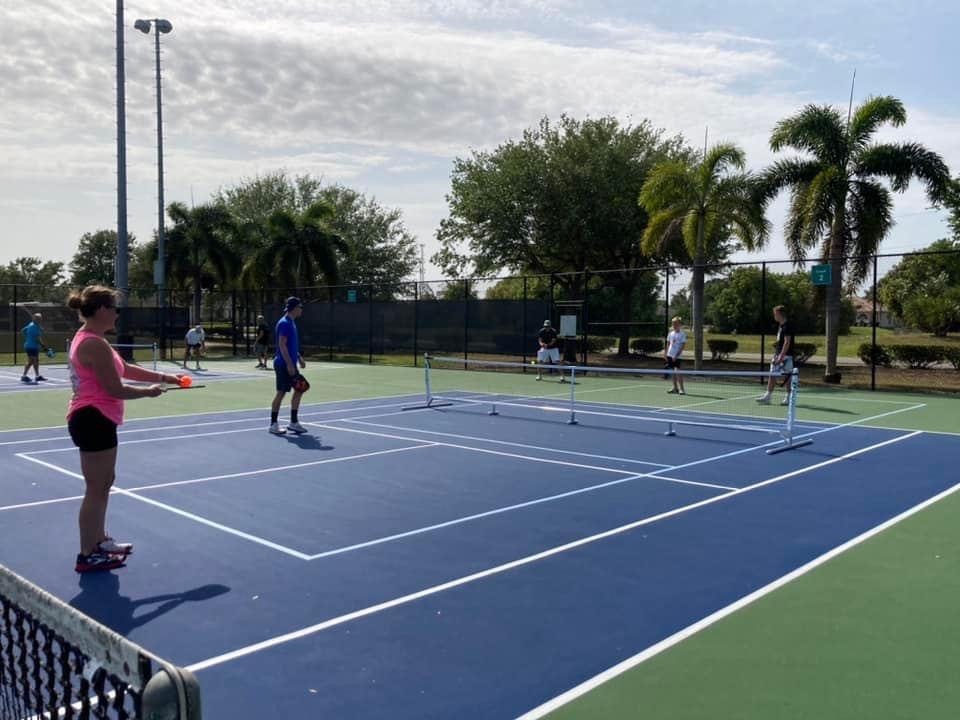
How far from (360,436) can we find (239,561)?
237 inches

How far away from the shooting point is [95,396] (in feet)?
17.8

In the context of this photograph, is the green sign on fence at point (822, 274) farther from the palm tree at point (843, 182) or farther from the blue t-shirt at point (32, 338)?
the blue t-shirt at point (32, 338)

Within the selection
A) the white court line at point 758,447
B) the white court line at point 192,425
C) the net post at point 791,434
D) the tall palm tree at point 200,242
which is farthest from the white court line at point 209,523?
the tall palm tree at point 200,242

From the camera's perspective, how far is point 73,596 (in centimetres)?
532

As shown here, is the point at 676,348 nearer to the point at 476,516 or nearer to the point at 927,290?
the point at 476,516

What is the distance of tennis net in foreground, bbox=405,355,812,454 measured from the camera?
13188mm

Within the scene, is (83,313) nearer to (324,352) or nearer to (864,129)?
(864,129)

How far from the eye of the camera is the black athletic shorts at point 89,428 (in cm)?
541

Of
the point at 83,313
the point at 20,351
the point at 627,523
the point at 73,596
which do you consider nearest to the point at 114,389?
the point at 83,313

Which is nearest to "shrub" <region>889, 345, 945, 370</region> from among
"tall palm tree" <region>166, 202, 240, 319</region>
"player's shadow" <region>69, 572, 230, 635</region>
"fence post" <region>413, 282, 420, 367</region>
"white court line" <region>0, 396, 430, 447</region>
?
"fence post" <region>413, 282, 420, 367</region>

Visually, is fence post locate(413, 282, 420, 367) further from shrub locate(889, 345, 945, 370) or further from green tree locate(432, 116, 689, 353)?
shrub locate(889, 345, 945, 370)

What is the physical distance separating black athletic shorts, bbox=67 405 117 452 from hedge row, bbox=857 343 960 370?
24999mm

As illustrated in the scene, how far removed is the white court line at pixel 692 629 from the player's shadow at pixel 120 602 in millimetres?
2477

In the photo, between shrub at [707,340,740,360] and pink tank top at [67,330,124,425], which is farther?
shrub at [707,340,740,360]
